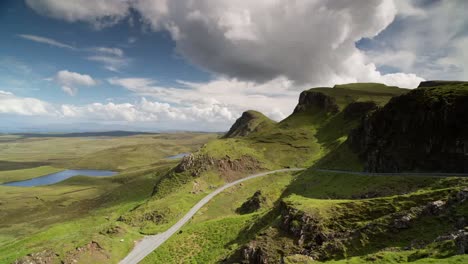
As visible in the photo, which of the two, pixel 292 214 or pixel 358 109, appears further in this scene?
pixel 358 109

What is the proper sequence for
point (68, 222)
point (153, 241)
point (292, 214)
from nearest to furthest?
point (292, 214)
point (153, 241)
point (68, 222)

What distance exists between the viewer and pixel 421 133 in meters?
67.8

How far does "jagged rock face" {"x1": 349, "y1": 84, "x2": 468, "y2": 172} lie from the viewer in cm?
5801

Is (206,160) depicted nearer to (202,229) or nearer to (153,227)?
(153,227)

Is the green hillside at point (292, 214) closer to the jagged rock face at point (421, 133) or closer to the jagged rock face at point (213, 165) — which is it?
the jagged rock face at point (213, 165)

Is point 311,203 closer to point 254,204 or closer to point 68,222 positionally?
point 254,204

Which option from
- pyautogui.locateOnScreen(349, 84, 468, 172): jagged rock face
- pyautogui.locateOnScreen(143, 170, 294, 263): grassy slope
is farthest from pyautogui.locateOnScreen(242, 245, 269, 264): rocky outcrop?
pyautogui.locateOnScreen(349, 84, 468, 172): jagged rock face

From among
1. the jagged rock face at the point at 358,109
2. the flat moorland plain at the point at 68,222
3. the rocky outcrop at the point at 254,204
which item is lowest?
the flat moorland plain at the point at 68,222

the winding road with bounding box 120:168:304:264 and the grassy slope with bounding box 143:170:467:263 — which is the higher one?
the grassy slope with bounding box 143:170:467:263

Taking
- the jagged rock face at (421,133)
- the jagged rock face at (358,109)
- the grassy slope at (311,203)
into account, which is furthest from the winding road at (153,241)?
the jagged rock face at (358,109)

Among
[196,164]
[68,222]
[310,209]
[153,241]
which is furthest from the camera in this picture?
[196,164]

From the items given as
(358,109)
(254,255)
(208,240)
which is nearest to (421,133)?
(254,255)

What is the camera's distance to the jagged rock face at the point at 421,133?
58.0m

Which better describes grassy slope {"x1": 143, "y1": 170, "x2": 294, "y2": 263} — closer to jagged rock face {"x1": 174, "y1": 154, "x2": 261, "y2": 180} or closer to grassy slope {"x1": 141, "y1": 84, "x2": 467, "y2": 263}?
grassy slope {"x1": 141, "y1": 84, "x2": 467, "y2": 263}
